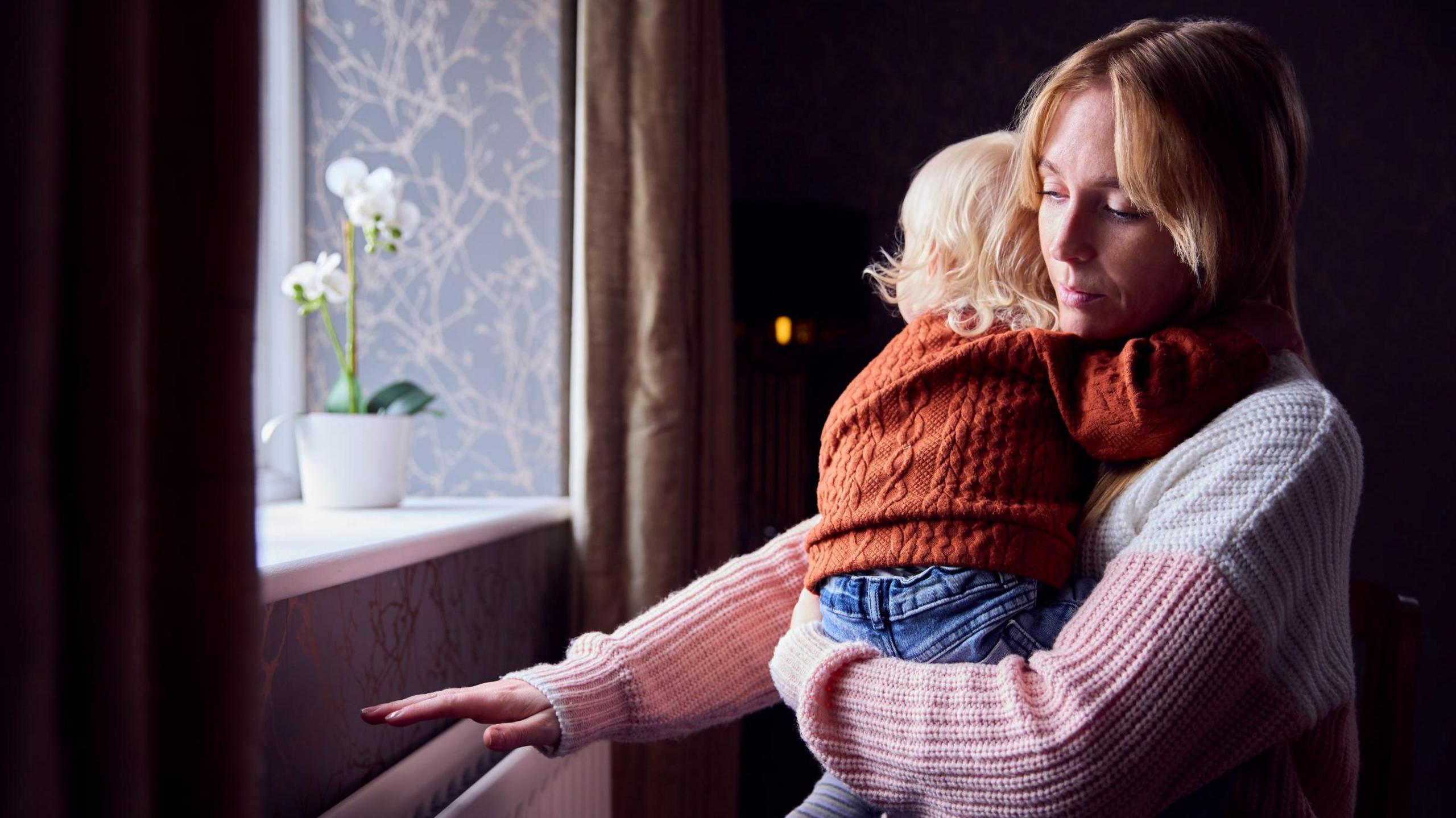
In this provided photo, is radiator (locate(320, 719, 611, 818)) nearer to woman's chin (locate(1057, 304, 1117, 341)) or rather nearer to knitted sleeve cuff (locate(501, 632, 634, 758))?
knitted sleeve cuff (locate(501, 632, 634, 758))

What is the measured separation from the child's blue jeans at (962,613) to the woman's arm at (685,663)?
0.59 feet

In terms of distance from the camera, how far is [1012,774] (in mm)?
668

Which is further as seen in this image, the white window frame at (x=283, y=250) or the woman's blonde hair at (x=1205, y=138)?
the white window frame at (x=283, y=250)

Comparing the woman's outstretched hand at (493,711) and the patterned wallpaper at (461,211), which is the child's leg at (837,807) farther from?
the patterned wallpaper at (461,211)

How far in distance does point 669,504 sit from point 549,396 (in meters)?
0.32

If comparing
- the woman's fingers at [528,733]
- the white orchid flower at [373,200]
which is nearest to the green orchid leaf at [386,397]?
the white orchid flower at [373,200]

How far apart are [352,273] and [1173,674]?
4.34ft

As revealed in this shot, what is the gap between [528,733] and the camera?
2.73 ft

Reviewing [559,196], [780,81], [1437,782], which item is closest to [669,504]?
[559,196]

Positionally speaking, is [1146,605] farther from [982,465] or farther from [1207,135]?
[1207,135]

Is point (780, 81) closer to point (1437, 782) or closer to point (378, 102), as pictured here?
point (378, 102)

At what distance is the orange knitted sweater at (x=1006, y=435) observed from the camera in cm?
77

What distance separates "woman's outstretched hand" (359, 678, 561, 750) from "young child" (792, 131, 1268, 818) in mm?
270

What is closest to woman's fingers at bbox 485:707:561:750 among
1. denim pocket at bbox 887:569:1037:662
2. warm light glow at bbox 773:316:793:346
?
denim pocket at bbox 887:569:1037:662
